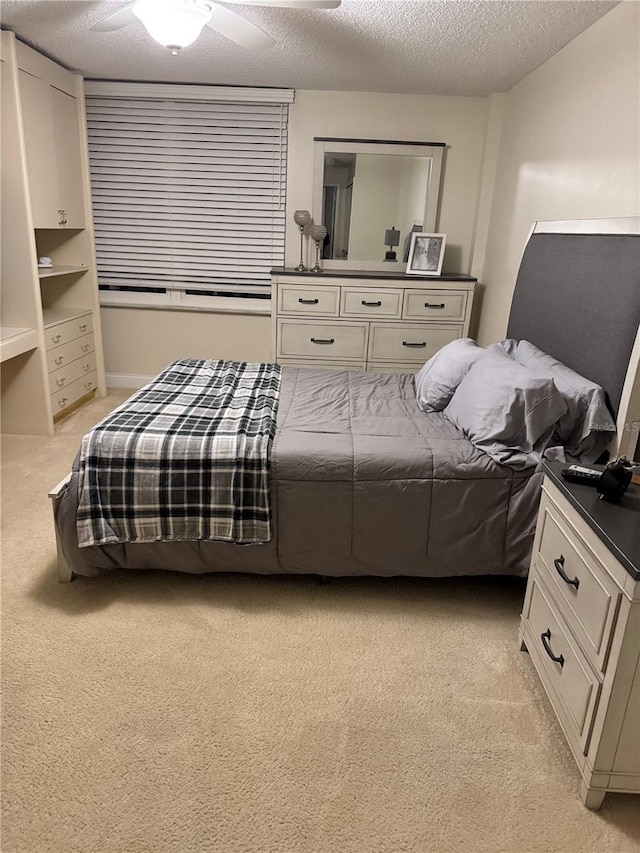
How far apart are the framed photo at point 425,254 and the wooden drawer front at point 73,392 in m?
2.56

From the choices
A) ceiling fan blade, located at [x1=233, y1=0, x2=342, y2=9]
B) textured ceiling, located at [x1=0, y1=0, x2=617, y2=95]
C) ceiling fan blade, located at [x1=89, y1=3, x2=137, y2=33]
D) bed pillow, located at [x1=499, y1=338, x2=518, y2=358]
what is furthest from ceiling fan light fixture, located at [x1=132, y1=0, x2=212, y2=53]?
bed pillow, located at [x1=499, y1=338, x2=518, y2=358]

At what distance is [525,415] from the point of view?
2223 mm

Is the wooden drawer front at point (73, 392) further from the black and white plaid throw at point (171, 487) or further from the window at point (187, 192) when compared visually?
the black and white plaid throw at point (171, 487)

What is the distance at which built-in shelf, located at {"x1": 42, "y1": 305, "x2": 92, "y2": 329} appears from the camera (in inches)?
156

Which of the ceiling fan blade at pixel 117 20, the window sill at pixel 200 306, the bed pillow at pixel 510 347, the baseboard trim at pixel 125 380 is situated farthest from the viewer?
the baseboard trim at pixel 125 380

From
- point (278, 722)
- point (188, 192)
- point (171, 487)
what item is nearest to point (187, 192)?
point (188, 192)

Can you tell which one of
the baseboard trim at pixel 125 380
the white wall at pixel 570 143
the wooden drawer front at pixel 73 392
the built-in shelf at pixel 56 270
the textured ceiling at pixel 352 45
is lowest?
the baseboard trim at pixel 125 380

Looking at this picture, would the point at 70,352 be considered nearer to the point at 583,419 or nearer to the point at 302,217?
the point at 302,217

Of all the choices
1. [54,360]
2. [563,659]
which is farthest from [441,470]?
[54,360]

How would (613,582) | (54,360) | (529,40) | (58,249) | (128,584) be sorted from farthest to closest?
(58,249), (54,360), (529,40), (128,584), (613,582)

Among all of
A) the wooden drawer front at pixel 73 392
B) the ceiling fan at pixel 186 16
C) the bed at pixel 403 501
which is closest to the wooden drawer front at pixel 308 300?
the wooden drawer front at pixel 73 392

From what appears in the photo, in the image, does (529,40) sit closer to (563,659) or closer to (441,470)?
(441,470)

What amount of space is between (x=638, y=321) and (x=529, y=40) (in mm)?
1876

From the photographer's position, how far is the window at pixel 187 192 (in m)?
4.31
